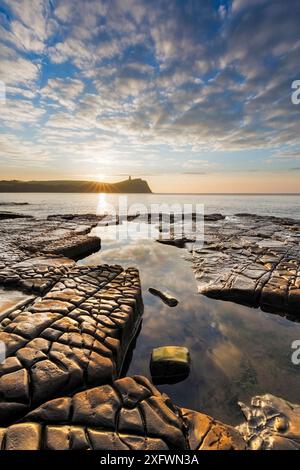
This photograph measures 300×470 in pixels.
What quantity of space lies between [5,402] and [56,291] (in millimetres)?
3364

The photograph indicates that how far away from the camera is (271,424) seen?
3.31m

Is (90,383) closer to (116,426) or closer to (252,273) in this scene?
(116,426)

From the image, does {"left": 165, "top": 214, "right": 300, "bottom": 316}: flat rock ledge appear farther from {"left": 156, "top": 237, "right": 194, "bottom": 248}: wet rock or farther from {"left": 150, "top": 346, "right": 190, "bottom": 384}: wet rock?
{"left": 150, "top": 346, "right": 190, "bottom": 384}: wet rock

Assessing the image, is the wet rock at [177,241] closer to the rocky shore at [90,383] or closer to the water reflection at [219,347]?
the water reflection at [219,347]

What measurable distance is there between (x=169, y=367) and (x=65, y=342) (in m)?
2.01

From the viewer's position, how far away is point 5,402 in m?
2.90

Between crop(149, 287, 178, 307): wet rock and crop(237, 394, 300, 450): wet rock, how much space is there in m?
3.50

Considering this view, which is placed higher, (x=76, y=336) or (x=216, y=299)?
(x=76, y=336)

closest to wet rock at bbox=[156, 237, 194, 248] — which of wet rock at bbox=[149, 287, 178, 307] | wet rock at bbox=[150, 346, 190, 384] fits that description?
wet rock at bbox=[149, 287, 178, 307]

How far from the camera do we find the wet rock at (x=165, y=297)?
708 cm

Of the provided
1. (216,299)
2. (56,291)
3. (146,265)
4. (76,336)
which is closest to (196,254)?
(146,265)

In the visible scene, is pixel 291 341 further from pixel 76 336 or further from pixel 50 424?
pixel 50 424

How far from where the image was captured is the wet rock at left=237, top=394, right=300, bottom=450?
3.01m

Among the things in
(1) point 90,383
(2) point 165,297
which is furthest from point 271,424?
(2) point 165,297
